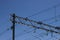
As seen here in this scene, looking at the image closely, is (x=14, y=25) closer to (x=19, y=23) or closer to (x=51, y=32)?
(x=19, y=23)

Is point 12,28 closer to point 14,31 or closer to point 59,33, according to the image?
point 14,31

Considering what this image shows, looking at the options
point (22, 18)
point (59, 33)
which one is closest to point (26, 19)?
point (22, 18)

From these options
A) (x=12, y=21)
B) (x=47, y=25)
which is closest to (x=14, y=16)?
(x=12, y=21)

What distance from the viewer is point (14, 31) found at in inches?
2222

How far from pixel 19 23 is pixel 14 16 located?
1.15 meters

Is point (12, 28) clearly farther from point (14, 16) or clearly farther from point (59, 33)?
point (59, 33)

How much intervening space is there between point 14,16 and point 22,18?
1.08 meters

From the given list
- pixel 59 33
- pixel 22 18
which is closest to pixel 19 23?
pixel 22 18

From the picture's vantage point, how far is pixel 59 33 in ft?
186

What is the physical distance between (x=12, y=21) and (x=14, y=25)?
575 mm

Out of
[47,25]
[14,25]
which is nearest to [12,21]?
[14,25]

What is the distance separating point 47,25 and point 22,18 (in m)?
3.21

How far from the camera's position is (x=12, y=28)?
56750 millimetres

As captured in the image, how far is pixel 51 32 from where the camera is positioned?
5712 cm
